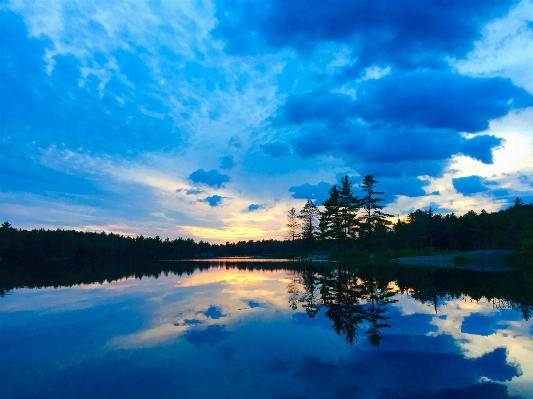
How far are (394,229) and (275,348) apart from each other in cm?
10142

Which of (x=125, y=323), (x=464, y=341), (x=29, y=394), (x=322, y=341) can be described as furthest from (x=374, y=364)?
(x=125, y=323)

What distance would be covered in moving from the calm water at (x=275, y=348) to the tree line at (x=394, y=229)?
4054 centimetres

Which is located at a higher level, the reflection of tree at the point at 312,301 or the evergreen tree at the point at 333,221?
the evergreen tree at the point at 333,221

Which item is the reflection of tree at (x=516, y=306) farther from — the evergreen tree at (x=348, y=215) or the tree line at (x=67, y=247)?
the tree line at (x=67, y=247)

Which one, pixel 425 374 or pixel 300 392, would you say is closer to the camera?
pixel 300 392

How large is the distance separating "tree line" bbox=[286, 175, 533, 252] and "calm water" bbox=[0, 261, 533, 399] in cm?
4054

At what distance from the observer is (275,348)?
988cm

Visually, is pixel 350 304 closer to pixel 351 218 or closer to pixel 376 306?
pixel 376 306

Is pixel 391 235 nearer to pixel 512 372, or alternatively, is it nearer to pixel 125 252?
pixel 512 372

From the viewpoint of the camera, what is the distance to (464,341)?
402 inches

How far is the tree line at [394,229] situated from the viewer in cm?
6406

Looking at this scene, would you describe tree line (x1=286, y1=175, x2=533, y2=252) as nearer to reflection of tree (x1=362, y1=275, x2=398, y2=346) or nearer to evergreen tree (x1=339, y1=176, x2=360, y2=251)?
evergreen tree (x1=339, y1=176, x2=360, y2=251)

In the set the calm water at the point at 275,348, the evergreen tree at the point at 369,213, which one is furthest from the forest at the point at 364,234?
the calm water at the point at 275,348

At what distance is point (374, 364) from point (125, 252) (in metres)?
172
